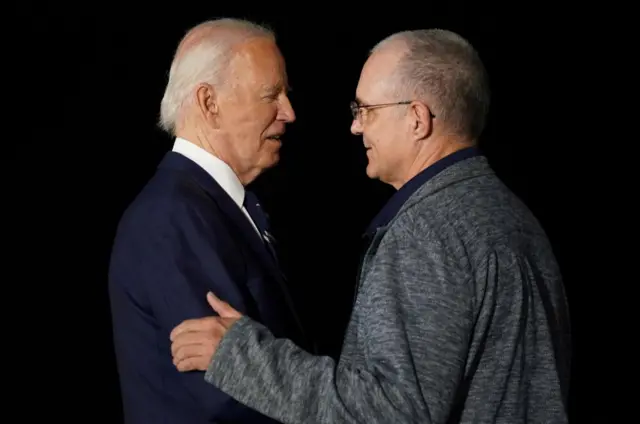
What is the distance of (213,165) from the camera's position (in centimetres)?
204

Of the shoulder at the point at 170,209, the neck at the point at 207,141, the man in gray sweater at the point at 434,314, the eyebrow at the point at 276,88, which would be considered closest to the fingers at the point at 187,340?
the man in gray sweater at the point at 434,314

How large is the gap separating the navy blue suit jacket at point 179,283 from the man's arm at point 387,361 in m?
0.14

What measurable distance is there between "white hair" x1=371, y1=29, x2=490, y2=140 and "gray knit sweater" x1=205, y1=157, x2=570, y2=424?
0.13 metres

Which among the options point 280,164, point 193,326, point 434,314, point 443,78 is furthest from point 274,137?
point 280,164

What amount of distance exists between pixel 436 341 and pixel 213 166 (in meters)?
0.65

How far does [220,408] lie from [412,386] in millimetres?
361

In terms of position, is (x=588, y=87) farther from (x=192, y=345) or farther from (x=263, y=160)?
(x=192, y=345)

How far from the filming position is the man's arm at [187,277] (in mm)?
1758

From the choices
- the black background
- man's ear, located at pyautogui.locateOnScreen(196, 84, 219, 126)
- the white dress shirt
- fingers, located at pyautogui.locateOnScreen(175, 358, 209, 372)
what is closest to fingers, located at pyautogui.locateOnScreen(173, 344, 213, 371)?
fingers, located at pyautogui.locateOnScreen(175, 358, 209, 372)

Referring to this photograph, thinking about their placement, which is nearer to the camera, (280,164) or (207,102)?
(207,102)

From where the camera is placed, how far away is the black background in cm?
282

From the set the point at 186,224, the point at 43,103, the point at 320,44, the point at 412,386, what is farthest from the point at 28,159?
the point at 412,386

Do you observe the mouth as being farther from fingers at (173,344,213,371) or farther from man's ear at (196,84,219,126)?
fingers at (173,344,213,371)

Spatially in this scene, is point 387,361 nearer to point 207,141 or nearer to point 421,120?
point 421,120
